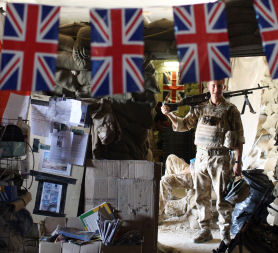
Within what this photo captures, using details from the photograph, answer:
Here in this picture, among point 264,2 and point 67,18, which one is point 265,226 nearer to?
point 264,2

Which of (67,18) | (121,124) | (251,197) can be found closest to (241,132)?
(251,197)

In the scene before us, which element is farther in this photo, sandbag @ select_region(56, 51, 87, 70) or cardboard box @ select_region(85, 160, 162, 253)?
sandbag @ select_region(56, 51, 87, 70)

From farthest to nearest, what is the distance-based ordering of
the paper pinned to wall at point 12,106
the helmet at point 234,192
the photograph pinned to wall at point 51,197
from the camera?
1. the helmet at point 234,192
2. the photograph pinned to wall at point 51,197
3. the paper pinned to wall at point 12,106

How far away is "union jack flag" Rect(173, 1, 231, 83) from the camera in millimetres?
3318

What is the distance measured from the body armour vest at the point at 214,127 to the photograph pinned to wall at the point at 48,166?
5.27 feet

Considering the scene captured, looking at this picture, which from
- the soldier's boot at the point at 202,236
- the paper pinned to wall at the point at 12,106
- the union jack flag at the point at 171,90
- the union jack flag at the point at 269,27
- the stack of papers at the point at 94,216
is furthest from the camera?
the union jack flag at the point at 171,90

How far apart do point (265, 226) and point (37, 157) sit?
97.8 inches

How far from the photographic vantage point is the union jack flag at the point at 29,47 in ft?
10.9

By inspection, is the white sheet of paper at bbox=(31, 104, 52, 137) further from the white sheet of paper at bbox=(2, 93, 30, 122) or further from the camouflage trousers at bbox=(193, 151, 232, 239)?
the camouflage trousers at bbox=(193, 151, 232, 239)

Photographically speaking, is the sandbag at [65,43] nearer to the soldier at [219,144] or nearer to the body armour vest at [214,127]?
the soldier at [219,144]

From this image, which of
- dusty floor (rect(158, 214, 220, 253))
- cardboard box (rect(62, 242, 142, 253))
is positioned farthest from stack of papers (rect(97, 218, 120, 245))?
dusty floor (rect(158, 214, 220, 253))

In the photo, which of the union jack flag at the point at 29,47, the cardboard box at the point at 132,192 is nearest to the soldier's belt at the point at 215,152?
the cardboard box at the point at 132,192

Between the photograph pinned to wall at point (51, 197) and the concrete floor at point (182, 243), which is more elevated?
the photograph pinned to wall at point (51, 197)

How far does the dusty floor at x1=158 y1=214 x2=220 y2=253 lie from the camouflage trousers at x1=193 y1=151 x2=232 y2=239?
1.13ft
